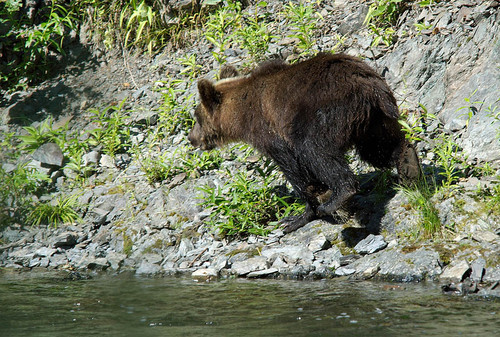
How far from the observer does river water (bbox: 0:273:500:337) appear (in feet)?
13.6

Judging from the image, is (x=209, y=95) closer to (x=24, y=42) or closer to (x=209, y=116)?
(x=209, y=116)

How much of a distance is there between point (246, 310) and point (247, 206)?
2.49 meters

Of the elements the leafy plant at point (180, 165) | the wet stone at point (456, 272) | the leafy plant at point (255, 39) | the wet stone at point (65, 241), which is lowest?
the wet stone at point (65, 241)

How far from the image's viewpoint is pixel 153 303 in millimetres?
5254

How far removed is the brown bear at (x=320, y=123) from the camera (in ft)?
19.9

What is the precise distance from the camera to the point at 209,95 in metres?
7.49

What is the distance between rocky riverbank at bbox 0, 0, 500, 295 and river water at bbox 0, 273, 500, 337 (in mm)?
443

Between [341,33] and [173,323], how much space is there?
6.77 metres

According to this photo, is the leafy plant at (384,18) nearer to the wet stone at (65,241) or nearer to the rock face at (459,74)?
the rock face at (459,74)

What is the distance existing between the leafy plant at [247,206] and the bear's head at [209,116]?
68cm

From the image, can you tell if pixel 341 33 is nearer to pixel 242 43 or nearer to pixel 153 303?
pixel 242 43

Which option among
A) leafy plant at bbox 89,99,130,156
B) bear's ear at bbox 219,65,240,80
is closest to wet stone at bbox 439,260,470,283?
bear's ear at bbox 219,65,240,80

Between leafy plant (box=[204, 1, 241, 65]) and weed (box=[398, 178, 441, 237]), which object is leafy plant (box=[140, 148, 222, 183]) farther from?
weed (box=[398, 178, 441, 237])

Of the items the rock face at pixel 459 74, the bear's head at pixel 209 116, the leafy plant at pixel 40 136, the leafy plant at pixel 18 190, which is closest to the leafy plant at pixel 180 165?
the bear's head at pixel 209 116
